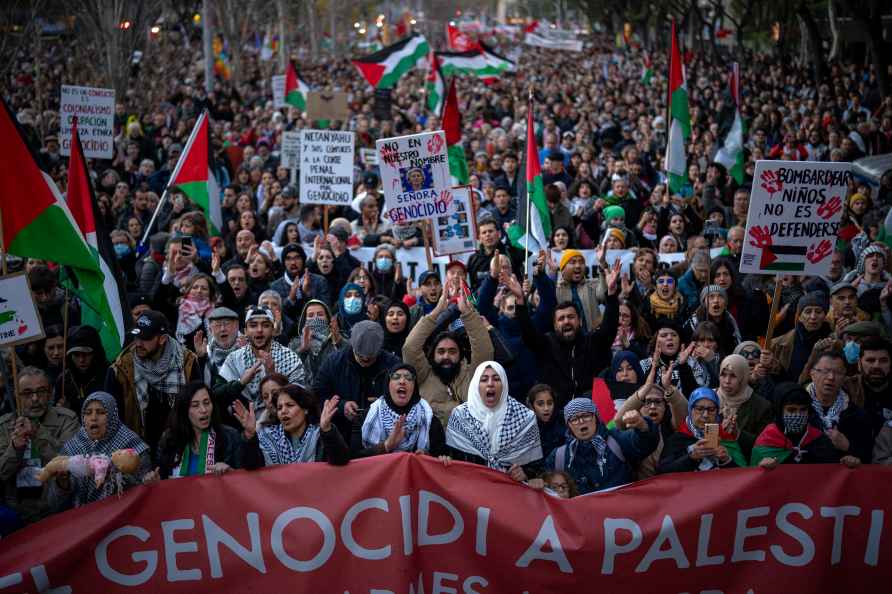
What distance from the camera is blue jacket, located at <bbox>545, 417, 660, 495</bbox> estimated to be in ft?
18.0

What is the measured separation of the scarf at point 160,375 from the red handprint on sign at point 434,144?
3045 millimetres

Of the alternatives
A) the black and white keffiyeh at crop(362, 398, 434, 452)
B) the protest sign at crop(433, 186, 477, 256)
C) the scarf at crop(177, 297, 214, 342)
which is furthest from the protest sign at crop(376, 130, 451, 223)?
the black and white keffiyeh at crop(362, 398, 434, 452)

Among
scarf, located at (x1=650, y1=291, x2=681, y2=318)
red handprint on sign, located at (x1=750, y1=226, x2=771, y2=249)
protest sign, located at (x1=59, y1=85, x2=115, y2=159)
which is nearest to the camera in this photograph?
A: red handprint on sign, located at (x1=750, y1=226, x2=771, y2=249)

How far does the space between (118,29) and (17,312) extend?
21963 millimetres

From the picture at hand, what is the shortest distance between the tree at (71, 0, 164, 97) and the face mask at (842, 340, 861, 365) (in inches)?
860

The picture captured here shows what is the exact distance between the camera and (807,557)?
511cm

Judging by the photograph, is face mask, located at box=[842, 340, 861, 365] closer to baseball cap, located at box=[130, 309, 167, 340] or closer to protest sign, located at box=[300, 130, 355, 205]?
baseball cap, located at box=[130, 309, 167, 340]

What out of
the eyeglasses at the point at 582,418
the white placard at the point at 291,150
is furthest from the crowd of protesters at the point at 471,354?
the white placard at the point at 291,150

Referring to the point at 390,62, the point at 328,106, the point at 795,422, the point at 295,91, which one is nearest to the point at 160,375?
the point at 795,422

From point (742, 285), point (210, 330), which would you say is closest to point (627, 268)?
point (742, 285)

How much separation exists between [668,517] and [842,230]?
6540mm

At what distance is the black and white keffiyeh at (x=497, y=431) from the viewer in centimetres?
557

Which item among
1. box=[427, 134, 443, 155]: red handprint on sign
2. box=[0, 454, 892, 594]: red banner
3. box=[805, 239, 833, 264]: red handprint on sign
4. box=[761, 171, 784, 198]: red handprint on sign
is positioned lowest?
box=[0, 454, 892, 594]: red banner

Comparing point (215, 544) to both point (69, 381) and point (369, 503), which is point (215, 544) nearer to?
point (369, 503)
